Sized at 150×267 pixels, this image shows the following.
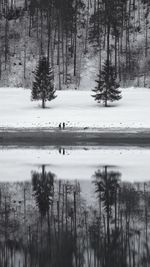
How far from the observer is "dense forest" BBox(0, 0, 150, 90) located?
8538 centimetres

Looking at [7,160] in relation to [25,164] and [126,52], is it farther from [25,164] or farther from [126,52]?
[126,52]

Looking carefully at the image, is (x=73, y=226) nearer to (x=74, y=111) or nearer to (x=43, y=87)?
(x=74, y=111)

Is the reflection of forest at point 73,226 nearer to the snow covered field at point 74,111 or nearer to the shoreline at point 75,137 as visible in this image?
the shoreline at point 75,137

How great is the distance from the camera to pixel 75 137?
149 ft

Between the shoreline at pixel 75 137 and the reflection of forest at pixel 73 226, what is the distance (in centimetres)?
2277

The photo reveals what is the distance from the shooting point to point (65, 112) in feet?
192

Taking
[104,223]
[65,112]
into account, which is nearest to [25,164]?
[104,223]

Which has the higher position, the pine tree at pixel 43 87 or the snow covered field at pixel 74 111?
the pine tree at pixel 43 87

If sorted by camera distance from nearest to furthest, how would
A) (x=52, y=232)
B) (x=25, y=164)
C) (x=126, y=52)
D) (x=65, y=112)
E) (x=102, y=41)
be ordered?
(x=52, y=232)
(x=25, y=164)
(x=65, y=112)
(x=126, y=52)
(x=102, y=41)

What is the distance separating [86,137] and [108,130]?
397cm

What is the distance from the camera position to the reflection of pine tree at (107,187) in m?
15.4

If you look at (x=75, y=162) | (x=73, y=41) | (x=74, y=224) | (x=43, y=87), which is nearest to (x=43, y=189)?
(x=74, y=224)

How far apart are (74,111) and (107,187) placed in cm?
4019

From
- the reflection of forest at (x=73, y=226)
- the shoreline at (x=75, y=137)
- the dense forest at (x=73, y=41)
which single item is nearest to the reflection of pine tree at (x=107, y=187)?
the reflection of forest at (x=73, y=226)
